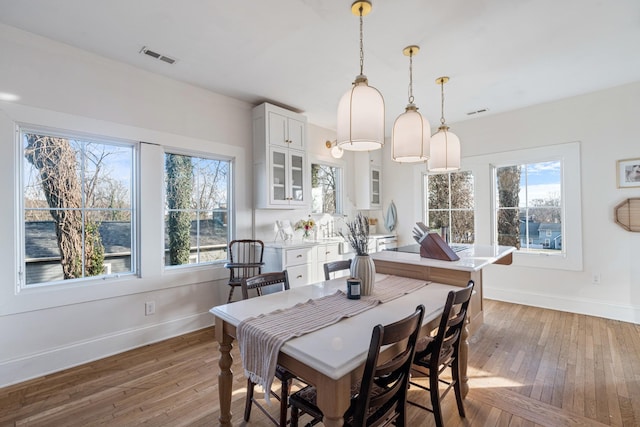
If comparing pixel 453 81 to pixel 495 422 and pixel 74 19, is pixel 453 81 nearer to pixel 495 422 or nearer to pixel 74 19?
pixel 495 422

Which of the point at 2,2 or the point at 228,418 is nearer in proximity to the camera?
the point at 228,418

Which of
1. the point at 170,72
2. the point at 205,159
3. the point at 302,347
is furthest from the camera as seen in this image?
the point at 205,159

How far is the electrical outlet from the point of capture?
2.98 m

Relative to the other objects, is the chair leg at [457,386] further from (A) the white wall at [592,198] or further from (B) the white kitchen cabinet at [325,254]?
(A) the white wall at [592,198]

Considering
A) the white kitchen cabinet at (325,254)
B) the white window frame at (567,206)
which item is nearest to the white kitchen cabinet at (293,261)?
the white kitchen cabinet at (325,254)

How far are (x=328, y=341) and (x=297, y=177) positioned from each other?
3.05m

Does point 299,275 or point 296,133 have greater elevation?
point 296,133

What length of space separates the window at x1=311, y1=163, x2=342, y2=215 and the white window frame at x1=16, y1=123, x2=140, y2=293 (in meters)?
2.50

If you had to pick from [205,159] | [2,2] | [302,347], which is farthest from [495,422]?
[2,2]

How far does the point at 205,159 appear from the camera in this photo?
360 centimetres

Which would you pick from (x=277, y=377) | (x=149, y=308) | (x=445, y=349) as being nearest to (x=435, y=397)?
(x=445, y=349)

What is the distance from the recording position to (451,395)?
2.15m

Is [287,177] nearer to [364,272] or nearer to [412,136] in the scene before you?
[412,136]

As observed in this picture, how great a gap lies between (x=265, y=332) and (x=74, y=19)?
2640mm
